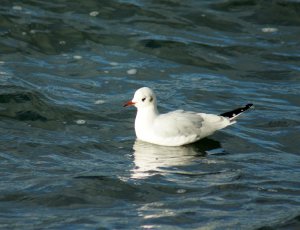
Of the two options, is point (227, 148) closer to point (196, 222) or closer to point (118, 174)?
point (118, 174)

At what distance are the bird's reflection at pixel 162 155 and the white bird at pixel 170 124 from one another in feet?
0.30

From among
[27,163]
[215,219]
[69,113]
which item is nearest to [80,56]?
[69,113]

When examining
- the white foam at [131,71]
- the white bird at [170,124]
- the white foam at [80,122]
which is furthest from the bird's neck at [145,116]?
the white foam at [131,71]

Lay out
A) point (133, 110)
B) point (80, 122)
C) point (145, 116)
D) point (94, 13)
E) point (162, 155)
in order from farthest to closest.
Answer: point (94, 13), point (133, 110), point (80, 122), point (145, 116), point (162, 155)

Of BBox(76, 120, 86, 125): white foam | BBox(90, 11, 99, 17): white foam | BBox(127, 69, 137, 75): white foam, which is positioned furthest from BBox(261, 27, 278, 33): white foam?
BBox(76, 120, 86, 125): white foam

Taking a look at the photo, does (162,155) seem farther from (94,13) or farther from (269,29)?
(94,13)

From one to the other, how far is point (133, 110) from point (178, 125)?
138 cm

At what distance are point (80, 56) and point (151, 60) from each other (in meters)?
1.07

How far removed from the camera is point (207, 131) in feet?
33.6

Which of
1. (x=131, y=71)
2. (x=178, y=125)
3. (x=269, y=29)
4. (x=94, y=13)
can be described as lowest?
(x=178, y=125)

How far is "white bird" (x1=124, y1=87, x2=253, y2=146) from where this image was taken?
10.1 meters

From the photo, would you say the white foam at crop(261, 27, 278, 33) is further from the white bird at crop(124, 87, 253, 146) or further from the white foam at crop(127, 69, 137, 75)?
the white bird at crop(124, 87, 253, 146)

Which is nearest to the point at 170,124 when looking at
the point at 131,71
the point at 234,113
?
the point at 234,113

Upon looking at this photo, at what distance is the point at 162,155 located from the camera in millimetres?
9773
